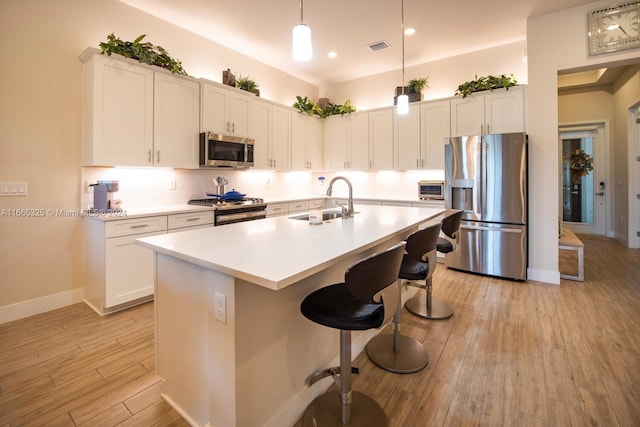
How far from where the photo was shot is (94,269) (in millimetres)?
2965

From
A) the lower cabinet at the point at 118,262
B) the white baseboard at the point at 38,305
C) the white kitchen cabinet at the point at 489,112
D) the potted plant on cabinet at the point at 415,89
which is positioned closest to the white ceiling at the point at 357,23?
the potted plant on cabinet at the point at 415,89

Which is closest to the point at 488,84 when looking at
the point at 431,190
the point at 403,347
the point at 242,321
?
the point at 431,190

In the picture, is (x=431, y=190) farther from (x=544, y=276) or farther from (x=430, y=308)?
(x=430, y=308)

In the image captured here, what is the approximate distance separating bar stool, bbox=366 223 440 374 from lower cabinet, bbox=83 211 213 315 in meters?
2.30

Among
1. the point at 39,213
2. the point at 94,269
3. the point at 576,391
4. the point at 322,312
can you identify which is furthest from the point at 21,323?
the point at 576,391

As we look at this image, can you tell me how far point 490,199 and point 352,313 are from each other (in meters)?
3.23

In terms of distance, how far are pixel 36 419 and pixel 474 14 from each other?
5247mm

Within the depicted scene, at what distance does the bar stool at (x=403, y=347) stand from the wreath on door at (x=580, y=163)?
6141 mm

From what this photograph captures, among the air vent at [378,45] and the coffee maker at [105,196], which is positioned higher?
the air vent at [378,45]

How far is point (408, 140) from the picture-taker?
5008 millimetres

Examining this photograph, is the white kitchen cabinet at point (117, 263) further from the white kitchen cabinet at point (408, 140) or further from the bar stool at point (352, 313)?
the white kitchen cabinet at point (408, 140)

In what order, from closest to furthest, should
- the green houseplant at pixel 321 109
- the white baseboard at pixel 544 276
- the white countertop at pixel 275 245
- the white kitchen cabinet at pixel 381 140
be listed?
the white countertop at pixel 275 245 < the white baseboard at pixel 544 276 < the white kitchen cabinet at pixel 381 140 < the green houseplant at pixel 321 109

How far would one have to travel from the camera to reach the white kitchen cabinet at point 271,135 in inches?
178

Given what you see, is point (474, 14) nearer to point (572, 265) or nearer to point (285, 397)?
point (572, 265)
